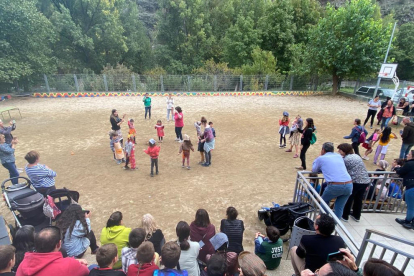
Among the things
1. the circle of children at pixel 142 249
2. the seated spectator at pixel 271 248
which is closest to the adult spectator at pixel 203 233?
the circle of children at pixel 142 249

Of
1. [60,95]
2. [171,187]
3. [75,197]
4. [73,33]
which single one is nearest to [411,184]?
[171,187]

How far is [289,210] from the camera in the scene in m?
4.63

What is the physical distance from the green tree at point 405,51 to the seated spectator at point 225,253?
1423 inches

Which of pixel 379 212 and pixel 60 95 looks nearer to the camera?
pixel 379 212

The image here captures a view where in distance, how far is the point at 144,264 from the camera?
8.95 feet

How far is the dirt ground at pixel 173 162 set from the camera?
19.4 feet

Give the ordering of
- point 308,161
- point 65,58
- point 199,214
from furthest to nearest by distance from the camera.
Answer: point 65,58 < point 308,161 < point 199,214

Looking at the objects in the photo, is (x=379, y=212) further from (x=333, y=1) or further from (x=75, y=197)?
(x=333, y=1)

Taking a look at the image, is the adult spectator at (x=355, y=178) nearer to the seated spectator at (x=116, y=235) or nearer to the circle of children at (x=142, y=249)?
the circle of children at (x=142, y=249)

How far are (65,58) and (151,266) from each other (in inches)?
1323

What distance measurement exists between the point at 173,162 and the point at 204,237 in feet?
16.3

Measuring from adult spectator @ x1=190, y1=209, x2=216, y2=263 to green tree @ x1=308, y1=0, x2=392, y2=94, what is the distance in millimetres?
19908

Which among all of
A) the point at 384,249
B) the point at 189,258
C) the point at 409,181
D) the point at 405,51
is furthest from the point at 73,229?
the point at 405,51

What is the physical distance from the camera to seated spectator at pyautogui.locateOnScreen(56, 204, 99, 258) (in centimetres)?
377
